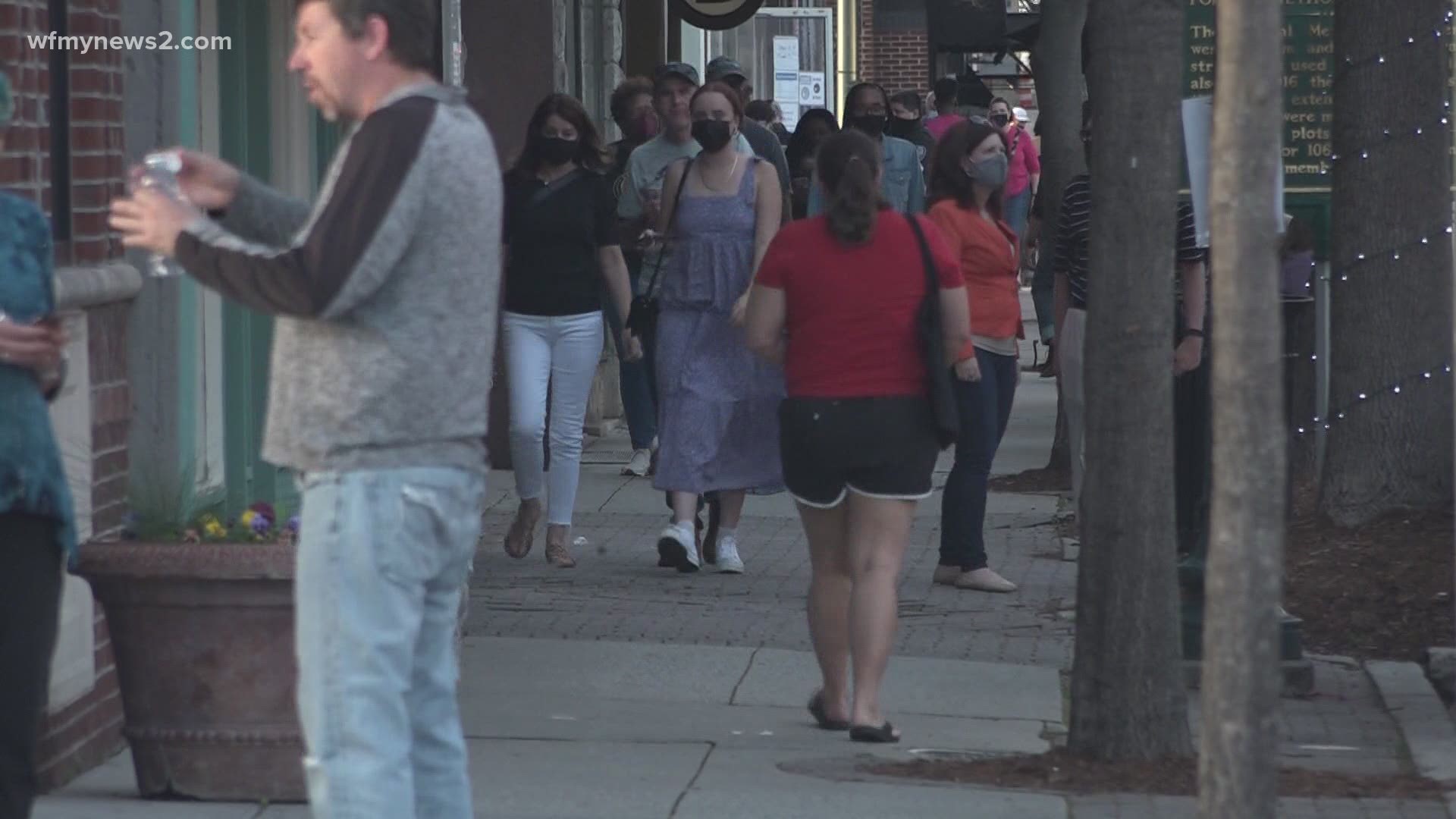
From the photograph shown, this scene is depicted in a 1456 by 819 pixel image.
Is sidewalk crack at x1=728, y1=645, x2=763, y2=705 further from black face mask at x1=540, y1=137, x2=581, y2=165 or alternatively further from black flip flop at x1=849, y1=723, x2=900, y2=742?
black face mask at x1=540, y1=137, x2=581, y2=165

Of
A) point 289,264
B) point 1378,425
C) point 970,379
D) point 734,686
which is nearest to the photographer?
point 289,264

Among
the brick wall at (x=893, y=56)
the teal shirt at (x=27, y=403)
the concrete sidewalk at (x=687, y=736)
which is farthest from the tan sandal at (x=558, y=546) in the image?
the brick wall at (x=893, y=56)

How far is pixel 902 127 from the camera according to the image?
1634cm

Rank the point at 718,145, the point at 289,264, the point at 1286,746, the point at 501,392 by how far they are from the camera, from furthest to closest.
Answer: the point at 501,392 → the point at 718,145 → the point at 1286,746 → the point at 289,264

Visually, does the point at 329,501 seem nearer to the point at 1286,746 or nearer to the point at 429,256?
the point at 429,256

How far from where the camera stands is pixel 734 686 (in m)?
7.85

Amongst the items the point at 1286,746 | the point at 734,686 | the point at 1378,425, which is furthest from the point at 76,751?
the point at 1378,425

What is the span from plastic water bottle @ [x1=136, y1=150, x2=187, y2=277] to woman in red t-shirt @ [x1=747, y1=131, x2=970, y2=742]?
297 cm

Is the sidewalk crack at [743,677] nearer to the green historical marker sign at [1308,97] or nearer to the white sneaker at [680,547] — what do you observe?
the white sneaker at [680,547]

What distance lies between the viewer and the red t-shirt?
689 centimetres

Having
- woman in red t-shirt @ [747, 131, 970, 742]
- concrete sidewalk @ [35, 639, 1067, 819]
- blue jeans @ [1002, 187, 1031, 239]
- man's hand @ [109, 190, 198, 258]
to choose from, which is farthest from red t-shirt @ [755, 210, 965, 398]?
blue jeans @ [1002, 187, 1031, 239]

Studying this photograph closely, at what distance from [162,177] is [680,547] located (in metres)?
6.19

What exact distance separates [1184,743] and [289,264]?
3529 mm

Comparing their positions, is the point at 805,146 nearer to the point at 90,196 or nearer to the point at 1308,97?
the point at 1308,97
